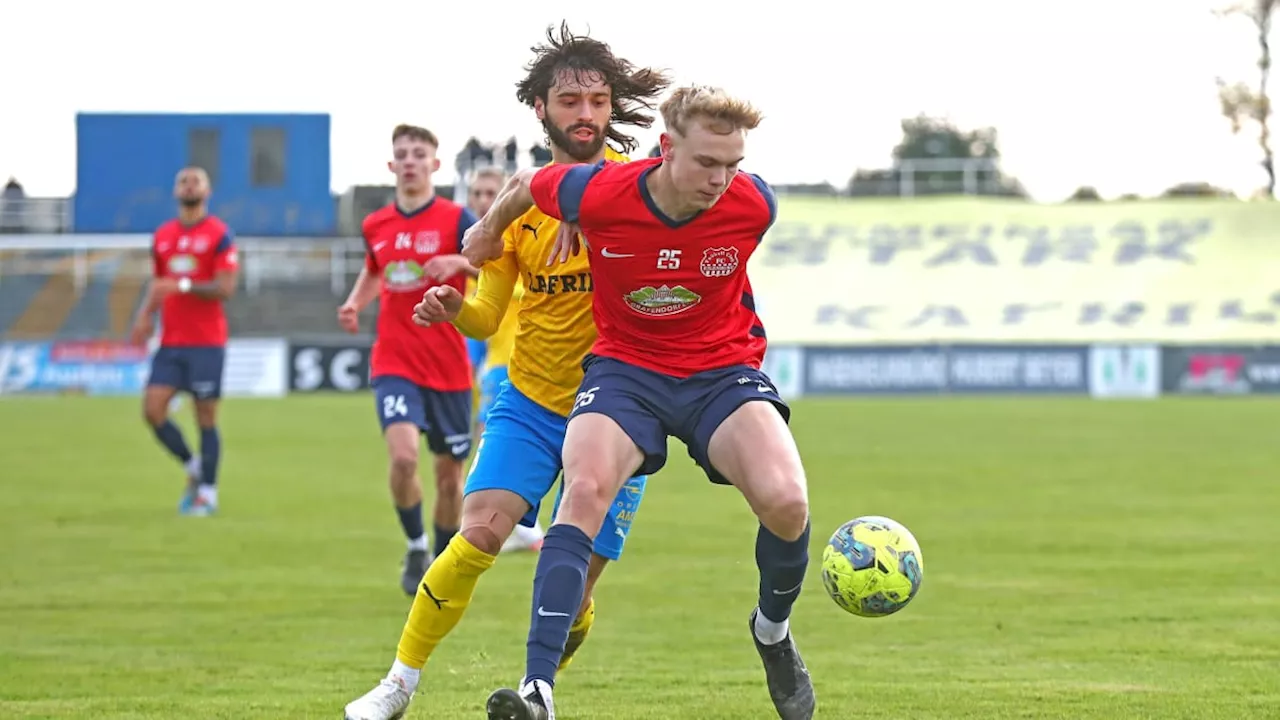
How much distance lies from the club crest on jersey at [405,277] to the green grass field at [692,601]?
5.50ft

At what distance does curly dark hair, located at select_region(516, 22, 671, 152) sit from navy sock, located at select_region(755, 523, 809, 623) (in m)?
1.80

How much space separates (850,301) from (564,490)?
36.7m

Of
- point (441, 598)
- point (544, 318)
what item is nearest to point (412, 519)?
point (544, 318)

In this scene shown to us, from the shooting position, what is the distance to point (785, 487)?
5.86 metres

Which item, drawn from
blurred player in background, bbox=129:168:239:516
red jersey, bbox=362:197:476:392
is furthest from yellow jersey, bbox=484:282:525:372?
blurred player in background, bbox=129:168:239:516

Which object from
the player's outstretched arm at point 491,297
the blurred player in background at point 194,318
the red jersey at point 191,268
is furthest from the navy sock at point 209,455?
the player's outstretched arm at point 491,297

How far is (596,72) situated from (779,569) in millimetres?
2005

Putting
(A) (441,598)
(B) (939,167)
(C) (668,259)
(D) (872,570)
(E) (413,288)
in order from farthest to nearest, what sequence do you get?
(B) (939,167), (E) (413,288), (D) (872,570), (A) (441,598), (C) (668,259)

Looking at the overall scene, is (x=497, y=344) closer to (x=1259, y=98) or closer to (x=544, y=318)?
(x=544, y=318)

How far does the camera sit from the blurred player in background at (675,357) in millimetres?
5809

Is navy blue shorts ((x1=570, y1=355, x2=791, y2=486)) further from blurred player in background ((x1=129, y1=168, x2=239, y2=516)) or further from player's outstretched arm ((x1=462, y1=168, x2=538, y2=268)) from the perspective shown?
blurred player in background ((x1=129, y1=168, x2=239, y2=516))

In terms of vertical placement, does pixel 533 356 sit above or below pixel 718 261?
below

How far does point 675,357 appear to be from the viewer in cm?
619

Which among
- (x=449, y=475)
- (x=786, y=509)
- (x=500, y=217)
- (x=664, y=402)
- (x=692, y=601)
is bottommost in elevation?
(x=692, y=601)
